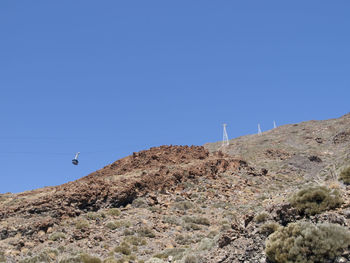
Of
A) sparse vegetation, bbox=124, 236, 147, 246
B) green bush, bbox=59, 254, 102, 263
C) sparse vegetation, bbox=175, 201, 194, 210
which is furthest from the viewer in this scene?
sparse vegetation, bbox=175, 201, 194, 210

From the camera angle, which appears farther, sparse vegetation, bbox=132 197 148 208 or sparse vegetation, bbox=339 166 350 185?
sparse vegetation, bbox=132 197 148 208

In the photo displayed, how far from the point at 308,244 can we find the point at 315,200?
119 inches

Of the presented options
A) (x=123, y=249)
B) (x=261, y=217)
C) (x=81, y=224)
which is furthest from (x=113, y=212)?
(x=261, y=217)

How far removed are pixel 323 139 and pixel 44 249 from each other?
149 feet

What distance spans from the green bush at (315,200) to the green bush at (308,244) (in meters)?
1.49

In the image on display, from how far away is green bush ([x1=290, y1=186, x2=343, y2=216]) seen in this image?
38.7ft

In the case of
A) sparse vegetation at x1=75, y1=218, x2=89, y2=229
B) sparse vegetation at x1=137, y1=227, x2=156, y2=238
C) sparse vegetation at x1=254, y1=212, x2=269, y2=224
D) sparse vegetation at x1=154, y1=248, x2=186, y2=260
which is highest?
sparse vegetation at x1=75, y1=218, x2=89, y2=229

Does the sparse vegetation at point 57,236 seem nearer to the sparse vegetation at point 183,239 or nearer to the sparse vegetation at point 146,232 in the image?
the sparse vegetation at point 146,232

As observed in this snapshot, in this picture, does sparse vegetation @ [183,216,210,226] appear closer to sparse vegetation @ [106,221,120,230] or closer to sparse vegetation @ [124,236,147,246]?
sparse vegetation @ [124,236,147,246]

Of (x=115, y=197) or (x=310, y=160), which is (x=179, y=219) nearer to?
(x=115, y=197)

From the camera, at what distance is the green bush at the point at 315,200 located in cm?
1178

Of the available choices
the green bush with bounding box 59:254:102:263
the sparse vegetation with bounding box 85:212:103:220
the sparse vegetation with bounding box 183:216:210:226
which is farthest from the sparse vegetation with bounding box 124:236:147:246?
the sparse vegetation with bounding box 85:212:103:220

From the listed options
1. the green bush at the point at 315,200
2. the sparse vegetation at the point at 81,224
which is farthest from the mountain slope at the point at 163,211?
the green bush at the point at 315,200

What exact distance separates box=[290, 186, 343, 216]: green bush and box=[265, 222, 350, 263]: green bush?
1.49 meters
